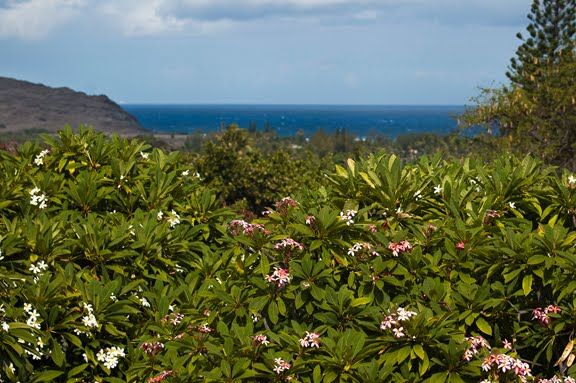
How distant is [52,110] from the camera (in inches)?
7254

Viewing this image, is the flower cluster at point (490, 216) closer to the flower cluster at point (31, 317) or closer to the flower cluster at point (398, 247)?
the flower cluster at point (398, 247)

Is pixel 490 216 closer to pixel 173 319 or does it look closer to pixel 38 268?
pixel 173 319

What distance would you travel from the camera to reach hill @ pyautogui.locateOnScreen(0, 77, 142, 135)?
16562 centimetres

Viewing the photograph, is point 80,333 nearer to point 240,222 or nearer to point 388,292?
point 240,222

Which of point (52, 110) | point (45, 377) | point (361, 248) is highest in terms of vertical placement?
point (361, 248)

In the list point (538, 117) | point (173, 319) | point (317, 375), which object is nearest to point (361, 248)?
point (317, 375)

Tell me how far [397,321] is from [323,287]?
0.49 metres

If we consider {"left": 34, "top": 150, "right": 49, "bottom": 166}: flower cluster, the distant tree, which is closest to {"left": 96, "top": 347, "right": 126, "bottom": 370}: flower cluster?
{"left": 34, "top": 150, "right": 49, "bottom": 166}: flower cluster

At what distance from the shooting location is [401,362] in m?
3.33

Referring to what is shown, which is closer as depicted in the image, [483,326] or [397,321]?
[397,321]

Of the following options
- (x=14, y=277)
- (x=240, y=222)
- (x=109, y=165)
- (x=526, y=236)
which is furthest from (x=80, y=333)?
(x=526, y=236)

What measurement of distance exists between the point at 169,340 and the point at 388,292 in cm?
121

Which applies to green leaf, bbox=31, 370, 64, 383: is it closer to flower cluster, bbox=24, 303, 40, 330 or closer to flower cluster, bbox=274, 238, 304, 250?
flower cluster, bbox=24, 303, 40, 330

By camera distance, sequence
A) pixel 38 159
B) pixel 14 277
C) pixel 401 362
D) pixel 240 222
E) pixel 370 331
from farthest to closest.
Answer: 1. pixel 38 159
2. pixel 240 222
3. pixel 14 277
4. pixel 370 331
5. pixel 401 362
